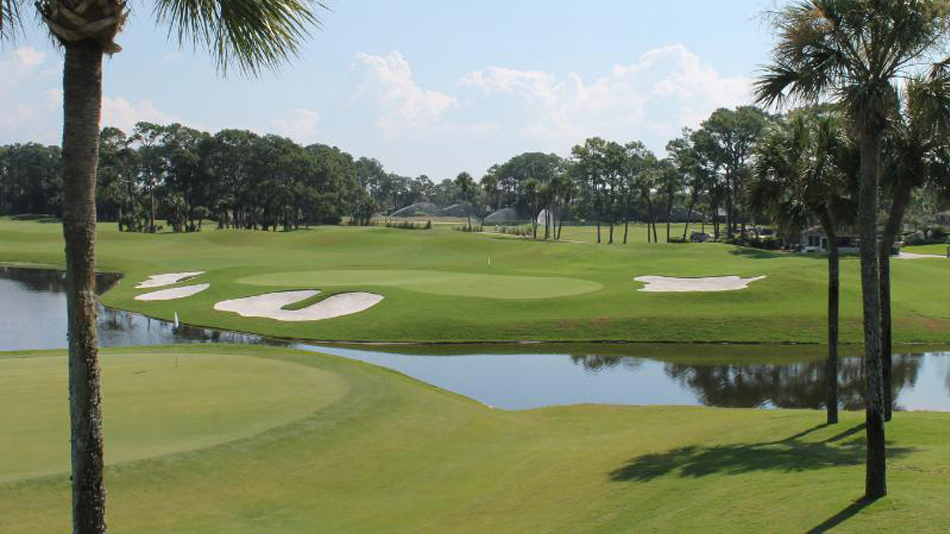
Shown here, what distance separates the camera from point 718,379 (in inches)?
1238

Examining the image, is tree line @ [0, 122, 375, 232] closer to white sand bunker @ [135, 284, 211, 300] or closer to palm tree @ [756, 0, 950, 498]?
white sand bunker @ [135, 284, 211, 300]

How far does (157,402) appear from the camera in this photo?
1891 centimetres

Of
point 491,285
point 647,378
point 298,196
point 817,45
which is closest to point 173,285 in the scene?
point 491,285

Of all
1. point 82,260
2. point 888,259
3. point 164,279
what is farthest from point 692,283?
point 82,260

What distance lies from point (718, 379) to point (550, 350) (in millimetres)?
8853

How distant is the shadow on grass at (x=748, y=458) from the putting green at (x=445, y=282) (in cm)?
3084

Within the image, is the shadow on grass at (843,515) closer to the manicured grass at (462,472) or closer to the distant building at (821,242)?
the manicured grass at (462,472)

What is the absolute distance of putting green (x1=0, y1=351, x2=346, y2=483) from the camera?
15.0 metres

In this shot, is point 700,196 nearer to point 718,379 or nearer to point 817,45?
point 718,379

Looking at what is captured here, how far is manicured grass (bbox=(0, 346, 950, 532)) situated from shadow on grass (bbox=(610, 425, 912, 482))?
0.16ft

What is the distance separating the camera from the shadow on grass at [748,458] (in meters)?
13.2

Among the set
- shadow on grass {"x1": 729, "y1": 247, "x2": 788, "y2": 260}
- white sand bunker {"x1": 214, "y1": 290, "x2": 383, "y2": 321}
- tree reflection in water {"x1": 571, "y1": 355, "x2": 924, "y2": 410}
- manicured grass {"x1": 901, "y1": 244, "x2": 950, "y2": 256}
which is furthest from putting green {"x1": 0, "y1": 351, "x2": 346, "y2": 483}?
manicured grass {"x1": 901, "y1": 244, "x2": 950, "y2": 256}

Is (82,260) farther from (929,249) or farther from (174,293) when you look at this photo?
(929,249)

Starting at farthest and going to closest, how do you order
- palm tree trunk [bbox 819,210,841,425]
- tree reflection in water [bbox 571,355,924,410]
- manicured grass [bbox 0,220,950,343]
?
1. manicured grass [bbox 0,220,950,343]
2. tree reflection in water [bbox 571,355,924,410]
3. palm tree trunk [bbox 819,210,841,425]
